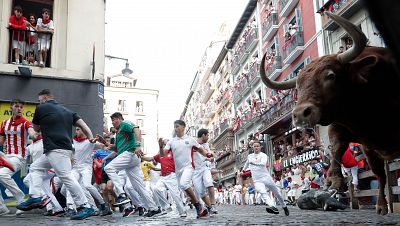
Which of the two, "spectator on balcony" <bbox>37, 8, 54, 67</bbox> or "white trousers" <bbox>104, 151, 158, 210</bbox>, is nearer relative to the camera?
"white trousers" <bbox>104, 151, 158, 210</bbox>

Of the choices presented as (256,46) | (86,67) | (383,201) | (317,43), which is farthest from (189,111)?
(383,201)

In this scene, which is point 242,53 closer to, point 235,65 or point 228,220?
point 235,65

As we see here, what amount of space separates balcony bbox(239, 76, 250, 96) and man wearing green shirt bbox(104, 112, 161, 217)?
2781 centimetres

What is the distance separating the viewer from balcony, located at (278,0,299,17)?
26881 mm

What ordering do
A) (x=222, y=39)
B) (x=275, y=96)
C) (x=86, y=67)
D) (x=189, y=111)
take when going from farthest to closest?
(x=189, y=111) < (x=222, y=39) < (x=275, y=96) < (x=86, y=67)

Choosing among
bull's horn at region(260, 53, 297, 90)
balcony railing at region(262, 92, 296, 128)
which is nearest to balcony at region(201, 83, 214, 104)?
balcony railing at region(262, 92, 296, 128)

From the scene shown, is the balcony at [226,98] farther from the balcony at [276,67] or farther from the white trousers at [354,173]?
the white trousers at [354,173]

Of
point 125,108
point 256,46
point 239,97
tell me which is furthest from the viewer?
point 125,108

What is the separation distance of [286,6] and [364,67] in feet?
81.2

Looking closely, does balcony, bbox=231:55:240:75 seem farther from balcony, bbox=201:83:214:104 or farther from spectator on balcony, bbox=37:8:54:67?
spectator on balcony, bbox=37:8:54:67

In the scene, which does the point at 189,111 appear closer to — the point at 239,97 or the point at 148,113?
the point at 148,113

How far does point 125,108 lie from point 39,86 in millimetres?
53771

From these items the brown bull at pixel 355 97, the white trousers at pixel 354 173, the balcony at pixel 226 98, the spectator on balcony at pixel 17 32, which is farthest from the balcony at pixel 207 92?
the brown bull at pixel 355 97

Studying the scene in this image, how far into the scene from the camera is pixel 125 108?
2611 inches
